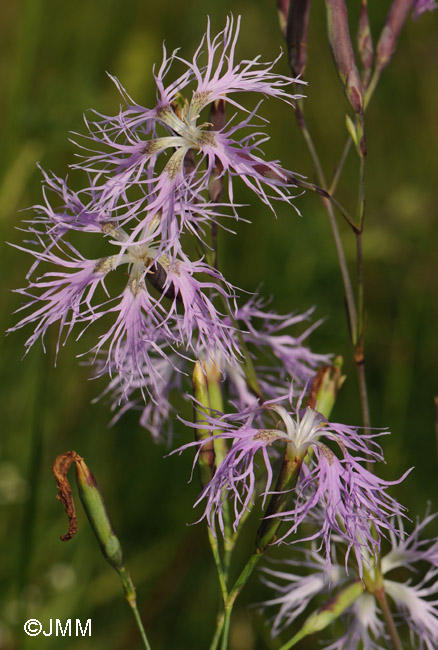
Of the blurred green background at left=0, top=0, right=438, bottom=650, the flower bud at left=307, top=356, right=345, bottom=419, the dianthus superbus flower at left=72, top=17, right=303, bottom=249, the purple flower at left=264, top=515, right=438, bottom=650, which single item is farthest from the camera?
the blurred green background at left=0, top=0, right=438, bottom=650

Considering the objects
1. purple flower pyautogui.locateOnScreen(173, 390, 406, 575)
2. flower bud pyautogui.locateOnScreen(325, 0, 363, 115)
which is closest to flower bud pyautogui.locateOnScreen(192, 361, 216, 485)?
purple flower pyautogui.locateOnScreen(173, 390, 406, 575)

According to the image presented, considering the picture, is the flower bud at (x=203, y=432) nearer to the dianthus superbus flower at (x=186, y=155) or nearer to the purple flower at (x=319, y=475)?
the purple flower at (x=319, y=475)

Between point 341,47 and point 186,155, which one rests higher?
point 341,47

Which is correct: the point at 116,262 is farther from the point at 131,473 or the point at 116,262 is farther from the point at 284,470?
the point at 131,473

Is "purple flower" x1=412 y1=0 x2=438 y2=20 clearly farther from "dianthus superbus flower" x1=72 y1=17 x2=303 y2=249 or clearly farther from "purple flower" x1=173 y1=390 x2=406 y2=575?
"purple flower" x1=173 y1=390 x2=406 y2=575

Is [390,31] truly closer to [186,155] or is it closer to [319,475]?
[186,155]

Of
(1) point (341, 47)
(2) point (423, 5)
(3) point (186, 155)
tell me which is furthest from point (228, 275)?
(3) point (186, 155)

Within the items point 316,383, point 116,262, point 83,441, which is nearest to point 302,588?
point 316,383
